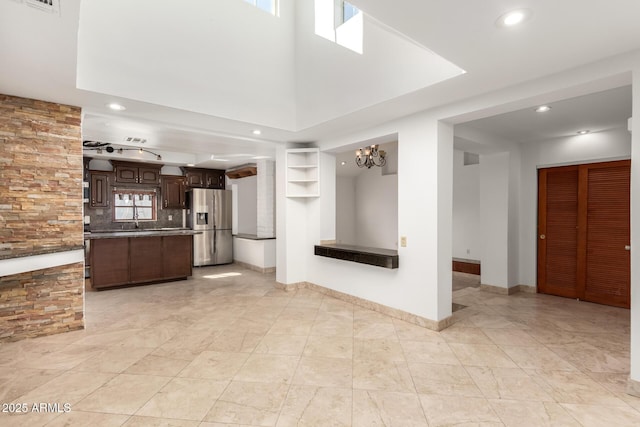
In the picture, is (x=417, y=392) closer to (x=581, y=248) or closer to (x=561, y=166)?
(x=581, y=248)

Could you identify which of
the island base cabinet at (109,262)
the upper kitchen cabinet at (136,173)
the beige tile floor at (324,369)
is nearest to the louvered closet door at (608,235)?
the beige tile floor at (324,369)

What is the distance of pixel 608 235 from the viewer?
14.7ft

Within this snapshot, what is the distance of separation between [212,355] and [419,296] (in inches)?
95.6

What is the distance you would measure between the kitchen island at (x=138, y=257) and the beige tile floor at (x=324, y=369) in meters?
1.31

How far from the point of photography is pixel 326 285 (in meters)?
5.13

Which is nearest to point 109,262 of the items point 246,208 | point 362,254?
point 246,208

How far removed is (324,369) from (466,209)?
540 cm

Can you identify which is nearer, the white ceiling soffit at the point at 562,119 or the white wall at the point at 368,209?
the white ceiling soffit at the point at 562,119

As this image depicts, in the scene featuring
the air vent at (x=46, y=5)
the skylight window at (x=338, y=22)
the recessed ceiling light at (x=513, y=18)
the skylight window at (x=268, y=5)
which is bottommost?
the recessed ceiling light at (x=513, y=18)

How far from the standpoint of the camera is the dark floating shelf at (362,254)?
12.9 ft

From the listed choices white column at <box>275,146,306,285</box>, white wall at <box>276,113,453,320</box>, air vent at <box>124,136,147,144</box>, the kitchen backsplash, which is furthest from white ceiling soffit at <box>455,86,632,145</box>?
the kitchen backsplash

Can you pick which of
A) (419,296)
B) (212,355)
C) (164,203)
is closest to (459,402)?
(419,296)

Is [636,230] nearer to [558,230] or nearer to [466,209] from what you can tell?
[558,230]

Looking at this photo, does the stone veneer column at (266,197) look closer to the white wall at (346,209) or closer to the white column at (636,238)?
the white wall at (346,209)
